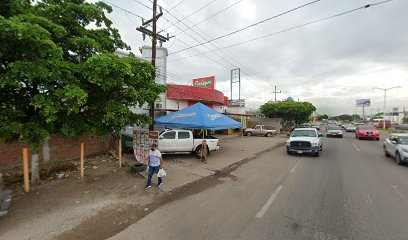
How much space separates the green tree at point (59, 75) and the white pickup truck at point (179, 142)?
3656mm

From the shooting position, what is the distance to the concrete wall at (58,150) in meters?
8.29

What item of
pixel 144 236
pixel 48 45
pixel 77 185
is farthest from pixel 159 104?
pixel 144 236

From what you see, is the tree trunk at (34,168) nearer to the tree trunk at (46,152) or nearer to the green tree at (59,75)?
the green tree at (59,75)

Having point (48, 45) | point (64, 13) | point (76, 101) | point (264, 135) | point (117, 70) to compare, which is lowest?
point (264, 135)

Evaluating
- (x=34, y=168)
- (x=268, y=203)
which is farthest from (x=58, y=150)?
(x=268, y=203)

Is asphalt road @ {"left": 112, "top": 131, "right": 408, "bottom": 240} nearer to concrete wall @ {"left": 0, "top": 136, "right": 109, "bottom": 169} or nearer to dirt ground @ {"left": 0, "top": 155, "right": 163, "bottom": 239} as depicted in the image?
dirt ground @ {"left": 0, "top": 155, "right": 163, "bottom": 239}

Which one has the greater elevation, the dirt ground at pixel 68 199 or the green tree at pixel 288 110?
the green tree at pixel 288 110

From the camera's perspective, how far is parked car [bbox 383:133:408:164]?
29.6 feet

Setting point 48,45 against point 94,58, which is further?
point 94,58

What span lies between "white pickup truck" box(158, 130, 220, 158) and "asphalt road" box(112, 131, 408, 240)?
4.39 meters

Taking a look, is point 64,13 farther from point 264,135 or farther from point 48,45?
point 264,135

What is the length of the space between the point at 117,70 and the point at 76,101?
1319mm

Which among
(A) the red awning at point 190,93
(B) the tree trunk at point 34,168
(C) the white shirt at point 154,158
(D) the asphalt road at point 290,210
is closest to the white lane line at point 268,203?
(D) the asphalt road at point 290,210

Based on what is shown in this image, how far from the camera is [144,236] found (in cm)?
381
